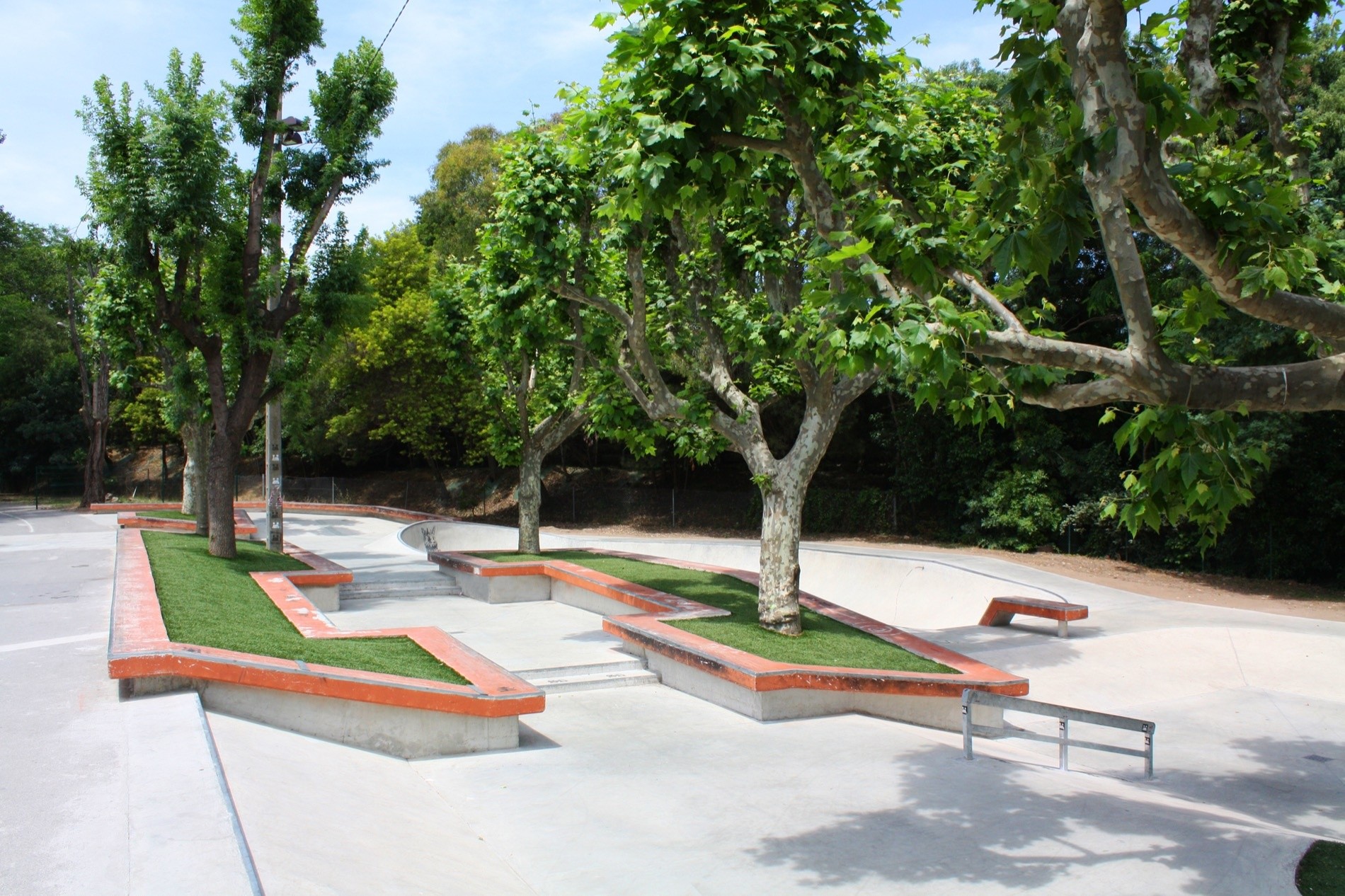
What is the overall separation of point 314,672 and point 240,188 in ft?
34.4

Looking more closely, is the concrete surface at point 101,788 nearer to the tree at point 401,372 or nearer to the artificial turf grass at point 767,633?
the artificial turf grass at point 767,633

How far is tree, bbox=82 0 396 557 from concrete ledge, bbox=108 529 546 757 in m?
7.27

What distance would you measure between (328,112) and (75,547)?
1031 centimetres

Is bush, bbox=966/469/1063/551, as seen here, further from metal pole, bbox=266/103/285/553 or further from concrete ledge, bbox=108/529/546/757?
concrete ledge, bbox=108/529/546/757

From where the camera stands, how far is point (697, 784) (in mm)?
6434

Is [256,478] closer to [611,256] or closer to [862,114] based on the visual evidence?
[611,256]

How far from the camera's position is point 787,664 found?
8.45 m

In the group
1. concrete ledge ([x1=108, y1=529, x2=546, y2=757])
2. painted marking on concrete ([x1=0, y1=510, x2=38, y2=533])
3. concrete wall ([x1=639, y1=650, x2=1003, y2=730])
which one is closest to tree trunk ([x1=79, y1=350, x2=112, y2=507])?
painted marking on concrete ([x1=0, y1=510, x2=38, y2=533])

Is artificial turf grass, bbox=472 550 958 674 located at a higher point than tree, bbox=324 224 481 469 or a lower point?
lower

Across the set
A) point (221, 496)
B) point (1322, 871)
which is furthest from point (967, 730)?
point (221, 496)

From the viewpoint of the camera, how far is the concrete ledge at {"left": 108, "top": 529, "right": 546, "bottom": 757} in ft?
20.3

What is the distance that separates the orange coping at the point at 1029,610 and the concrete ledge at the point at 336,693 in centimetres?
788

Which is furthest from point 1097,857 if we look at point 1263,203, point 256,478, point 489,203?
point 256,478

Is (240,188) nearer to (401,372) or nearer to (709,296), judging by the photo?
(709,296)
